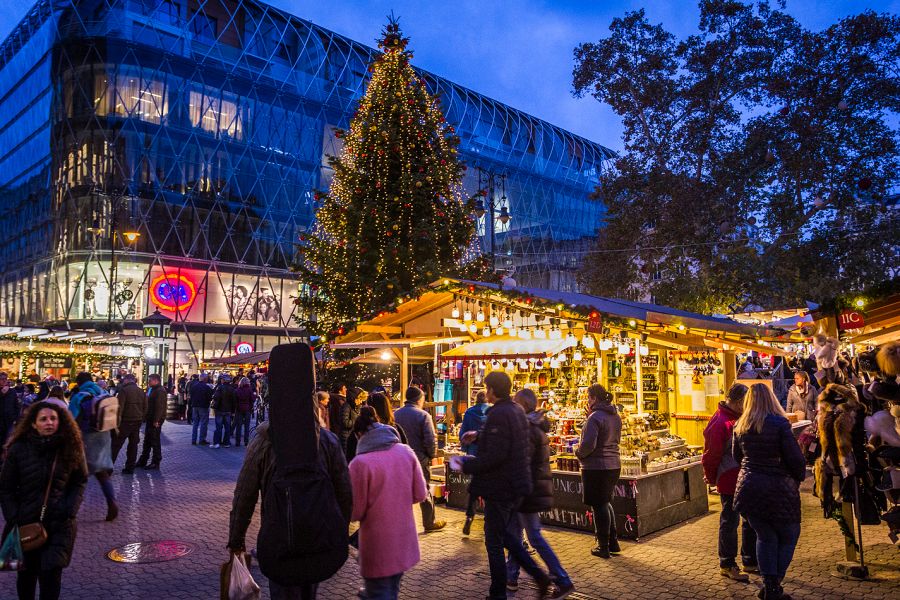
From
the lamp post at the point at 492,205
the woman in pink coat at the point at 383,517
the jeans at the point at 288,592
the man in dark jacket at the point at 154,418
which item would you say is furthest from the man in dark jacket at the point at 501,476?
the lamp post at the point at 492,205

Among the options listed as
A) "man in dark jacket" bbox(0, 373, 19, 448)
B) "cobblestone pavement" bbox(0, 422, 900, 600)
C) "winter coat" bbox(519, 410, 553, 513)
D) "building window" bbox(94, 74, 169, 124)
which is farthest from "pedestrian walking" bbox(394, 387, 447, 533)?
"building window" bbox(94, 74, 169, 124)

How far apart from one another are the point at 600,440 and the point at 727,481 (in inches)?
49.4

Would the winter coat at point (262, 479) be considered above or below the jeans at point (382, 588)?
above

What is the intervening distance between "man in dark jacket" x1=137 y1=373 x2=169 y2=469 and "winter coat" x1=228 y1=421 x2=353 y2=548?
10.3 m

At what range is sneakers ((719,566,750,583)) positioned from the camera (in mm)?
6129

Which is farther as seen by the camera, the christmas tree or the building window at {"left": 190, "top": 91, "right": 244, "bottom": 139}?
the building window at {"left": 190, "top": 91, "right": 244, "bottom": 139}

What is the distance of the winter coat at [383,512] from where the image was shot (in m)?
4.05

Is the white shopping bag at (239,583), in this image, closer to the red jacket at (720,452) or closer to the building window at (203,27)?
the red jacket at (720,452)

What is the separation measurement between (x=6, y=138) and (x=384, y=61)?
128 ft

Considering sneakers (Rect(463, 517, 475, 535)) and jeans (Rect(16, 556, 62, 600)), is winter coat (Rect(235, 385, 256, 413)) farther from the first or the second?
jeans (Rect(16, 556, 62, 600))

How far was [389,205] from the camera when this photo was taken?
17453mm

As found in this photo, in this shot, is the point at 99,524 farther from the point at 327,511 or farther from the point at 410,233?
the point at 410,233

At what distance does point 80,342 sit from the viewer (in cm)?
2522

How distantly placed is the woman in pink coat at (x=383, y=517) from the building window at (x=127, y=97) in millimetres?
36418
